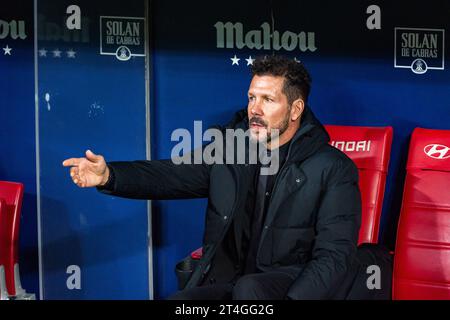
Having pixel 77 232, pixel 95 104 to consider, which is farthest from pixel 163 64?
pixel 77 232

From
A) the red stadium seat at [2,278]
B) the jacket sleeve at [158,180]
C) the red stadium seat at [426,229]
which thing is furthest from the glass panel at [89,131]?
the red stadium seat at [426,229]

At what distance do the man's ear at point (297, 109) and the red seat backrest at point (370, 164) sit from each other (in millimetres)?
652

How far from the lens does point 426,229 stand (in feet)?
9.53

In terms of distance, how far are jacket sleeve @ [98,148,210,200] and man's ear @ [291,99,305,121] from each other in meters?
0.37

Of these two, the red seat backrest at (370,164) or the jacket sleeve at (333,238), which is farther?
the red seat backrest at (370,164)

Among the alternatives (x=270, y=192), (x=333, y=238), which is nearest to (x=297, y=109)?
(x=270, y=192)

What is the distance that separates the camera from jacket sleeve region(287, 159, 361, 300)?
2.07m

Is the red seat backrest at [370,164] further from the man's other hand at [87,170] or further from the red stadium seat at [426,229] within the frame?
the man's other hand at [87,170]

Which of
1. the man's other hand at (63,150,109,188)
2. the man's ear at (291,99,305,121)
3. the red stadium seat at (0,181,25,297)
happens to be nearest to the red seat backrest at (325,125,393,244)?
the man's ear at (291,99,305,121)

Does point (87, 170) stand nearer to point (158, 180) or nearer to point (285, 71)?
point (158, 180)

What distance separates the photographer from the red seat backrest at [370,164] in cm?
298

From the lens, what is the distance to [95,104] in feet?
10.8

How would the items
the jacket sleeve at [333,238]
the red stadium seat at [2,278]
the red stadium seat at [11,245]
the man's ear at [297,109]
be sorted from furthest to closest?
the red stadium seat at [11,245] < the red stadium seat at [2,278] < the man's ear at [297,109] < the jacket sleeve at [333,238]

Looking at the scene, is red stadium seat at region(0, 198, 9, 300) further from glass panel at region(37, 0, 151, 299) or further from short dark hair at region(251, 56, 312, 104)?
short dark hair at region(251, 56, 312, 104)
